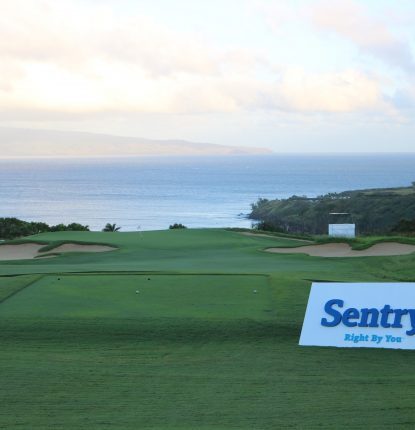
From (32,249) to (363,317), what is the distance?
632 inches

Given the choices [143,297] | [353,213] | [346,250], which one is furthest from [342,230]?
[353,213]

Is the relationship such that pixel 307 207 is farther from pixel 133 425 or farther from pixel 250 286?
pixel 133 425

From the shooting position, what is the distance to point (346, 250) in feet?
74.1

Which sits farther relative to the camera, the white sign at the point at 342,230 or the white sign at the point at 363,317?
the white sign at the point at 342,230

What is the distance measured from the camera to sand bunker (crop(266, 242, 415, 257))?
859 inches

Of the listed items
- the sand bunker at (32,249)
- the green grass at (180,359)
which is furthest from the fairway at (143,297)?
the sand bunker at (32,249)

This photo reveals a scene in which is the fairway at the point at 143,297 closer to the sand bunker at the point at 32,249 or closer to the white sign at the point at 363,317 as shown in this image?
the white sign at the point at 363,317

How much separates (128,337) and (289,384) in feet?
10.1

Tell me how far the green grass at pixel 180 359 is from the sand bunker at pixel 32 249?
22.7ft

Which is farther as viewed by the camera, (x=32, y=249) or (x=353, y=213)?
(x=353, y=213)

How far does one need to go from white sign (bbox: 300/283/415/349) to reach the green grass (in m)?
0.19

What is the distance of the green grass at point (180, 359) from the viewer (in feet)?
25.1

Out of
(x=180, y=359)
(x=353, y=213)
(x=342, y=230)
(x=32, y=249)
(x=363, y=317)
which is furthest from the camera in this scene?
(x=353, y=213)

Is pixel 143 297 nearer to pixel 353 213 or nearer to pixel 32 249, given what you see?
pixel 32 249
